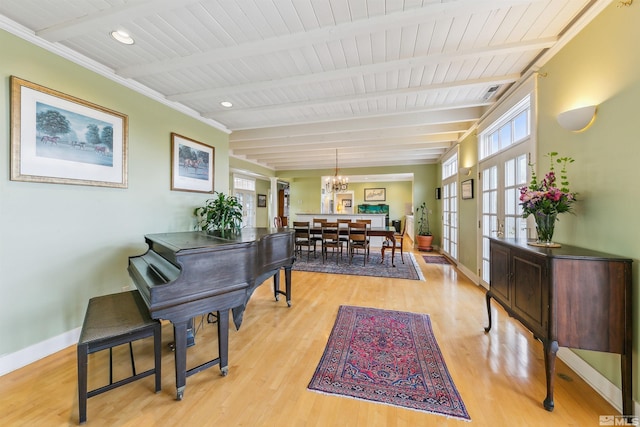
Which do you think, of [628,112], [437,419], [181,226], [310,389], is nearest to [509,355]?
[437,419]

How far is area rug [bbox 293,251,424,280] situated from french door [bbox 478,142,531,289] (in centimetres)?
127

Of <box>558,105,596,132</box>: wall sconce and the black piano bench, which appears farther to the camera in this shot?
<box>558,105,596,132</box>: wall sconce

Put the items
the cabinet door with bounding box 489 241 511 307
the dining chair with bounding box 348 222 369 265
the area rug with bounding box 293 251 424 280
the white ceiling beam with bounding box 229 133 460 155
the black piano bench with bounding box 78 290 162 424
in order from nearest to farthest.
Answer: the black piano bench with bounding box 78 290 162 424 → the cabinet door with bounding box 489 241 511 307 → the area rug with bounding box 293 251 424 280 → the white ceiling beam with bounding box 229 133 460 155 → the dining chair with bounding box 348 222 369 265

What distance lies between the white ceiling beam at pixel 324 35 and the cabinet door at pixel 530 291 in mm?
1705

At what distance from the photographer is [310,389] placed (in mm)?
1646

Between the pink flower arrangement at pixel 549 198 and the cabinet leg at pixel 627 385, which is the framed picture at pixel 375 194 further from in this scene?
the cabinet leg at pixel 627 385

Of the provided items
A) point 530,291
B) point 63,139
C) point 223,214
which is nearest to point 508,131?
point 530,291

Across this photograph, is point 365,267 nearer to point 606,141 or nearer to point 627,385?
point 627,385

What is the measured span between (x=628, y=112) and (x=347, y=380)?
2457mm

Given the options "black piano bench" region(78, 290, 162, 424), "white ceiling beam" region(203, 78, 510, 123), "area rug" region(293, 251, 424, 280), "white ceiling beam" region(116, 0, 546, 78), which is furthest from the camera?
"area rug" region(293, 251, 424, 280)

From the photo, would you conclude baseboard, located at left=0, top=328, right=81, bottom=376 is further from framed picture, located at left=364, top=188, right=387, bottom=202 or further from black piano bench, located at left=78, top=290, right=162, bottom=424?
framed picture, located at left=364, top=188, right=387, bottom=202

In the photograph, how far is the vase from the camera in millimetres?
1838

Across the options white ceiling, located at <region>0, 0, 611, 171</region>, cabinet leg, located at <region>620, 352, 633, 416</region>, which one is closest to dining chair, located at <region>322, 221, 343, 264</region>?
white ceiling, located at <region>0, 0, 611, 171</region>

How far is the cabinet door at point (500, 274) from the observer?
2.02 meters
